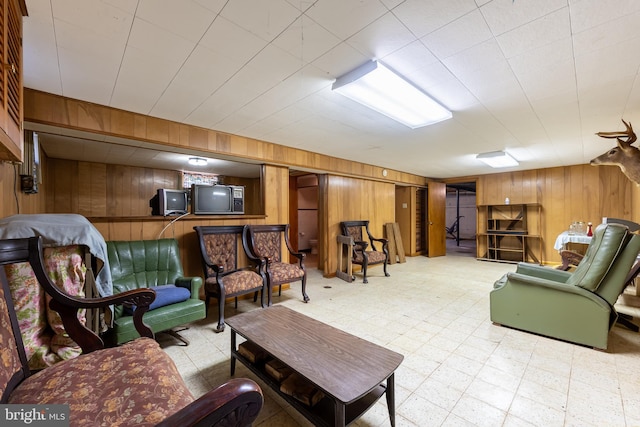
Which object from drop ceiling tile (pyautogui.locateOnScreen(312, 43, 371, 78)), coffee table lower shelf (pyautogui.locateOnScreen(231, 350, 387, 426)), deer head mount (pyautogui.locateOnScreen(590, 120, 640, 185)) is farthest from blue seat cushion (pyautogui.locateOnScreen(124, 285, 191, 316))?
→ deer head mount (pyautogui.locateOnScreen(590, 120, 640, 185))

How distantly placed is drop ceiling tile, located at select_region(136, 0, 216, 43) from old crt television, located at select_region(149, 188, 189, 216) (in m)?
1.99

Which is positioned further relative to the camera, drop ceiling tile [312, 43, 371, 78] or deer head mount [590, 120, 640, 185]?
deer head mount [590, 120, 640, 185]

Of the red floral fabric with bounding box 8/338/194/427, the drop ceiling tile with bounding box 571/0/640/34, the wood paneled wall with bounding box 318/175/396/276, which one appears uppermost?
the drop ceiling tile with bounding box 571/0/640/34

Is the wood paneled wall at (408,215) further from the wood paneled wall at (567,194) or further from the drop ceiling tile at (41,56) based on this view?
the drop ceiling tile at (41,56)

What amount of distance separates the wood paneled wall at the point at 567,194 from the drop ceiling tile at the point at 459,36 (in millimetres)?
5822

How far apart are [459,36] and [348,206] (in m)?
3.96

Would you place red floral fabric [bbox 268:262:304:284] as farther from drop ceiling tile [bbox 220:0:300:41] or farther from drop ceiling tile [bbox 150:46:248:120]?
drop ceiling tile [bbox 220:0:300:41]

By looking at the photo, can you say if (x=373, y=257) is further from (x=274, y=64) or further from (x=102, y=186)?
(x=102, y=186)

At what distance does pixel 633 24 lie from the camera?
1402 millimetres

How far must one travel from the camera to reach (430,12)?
52.9 inches

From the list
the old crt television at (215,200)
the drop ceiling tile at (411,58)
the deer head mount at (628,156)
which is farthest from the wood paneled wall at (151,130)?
the deer head mount at (628,156)

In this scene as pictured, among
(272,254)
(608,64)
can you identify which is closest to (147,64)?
(272,254)

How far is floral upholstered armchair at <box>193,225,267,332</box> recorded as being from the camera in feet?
9.00

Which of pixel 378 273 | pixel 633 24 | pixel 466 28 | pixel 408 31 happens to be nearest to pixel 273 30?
pixel 408 31
